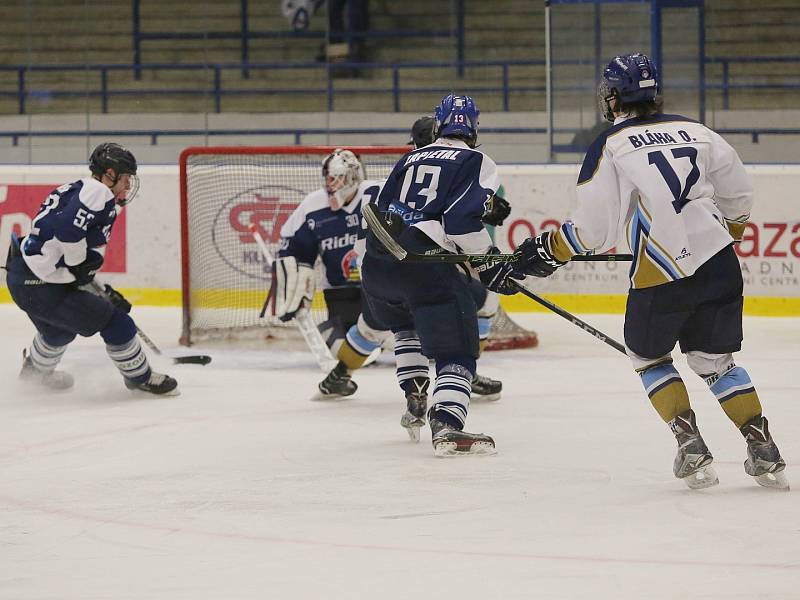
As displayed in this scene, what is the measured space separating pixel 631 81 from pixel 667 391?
79cm

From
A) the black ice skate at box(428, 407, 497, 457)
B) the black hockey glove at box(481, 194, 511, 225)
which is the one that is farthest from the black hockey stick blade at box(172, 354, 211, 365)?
the black hockey glove at box(481, 194, 511, 225)

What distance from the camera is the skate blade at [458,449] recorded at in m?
3.91

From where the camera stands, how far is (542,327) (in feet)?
24.2

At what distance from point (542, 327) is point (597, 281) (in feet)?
2.06

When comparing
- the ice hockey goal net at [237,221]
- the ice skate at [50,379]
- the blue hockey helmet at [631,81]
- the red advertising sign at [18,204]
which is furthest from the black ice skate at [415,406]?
the red advertising sign at [18,204]

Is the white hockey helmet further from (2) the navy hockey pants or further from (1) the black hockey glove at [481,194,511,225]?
(1) the black hockey glove at [481,194,511,225]

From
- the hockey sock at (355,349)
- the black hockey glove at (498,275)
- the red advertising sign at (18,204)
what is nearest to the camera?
the black hockey glove at (498,275)

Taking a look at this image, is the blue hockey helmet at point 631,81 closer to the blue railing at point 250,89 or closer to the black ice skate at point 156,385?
the black ice skate at point 156,385

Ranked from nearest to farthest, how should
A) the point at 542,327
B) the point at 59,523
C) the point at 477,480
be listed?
the point at 59,523 → the point at 477,480 → the point at 542,327

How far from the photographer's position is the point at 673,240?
327cm

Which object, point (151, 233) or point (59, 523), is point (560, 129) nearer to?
point (151, 233)

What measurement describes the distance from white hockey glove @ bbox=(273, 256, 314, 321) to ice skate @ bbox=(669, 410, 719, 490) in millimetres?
2591

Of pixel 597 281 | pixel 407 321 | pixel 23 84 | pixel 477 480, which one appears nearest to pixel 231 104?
pixel 23 84

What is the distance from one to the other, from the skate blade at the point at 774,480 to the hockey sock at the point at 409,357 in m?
1.25
